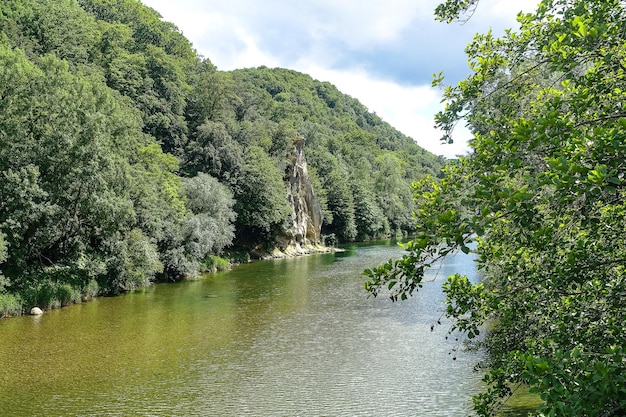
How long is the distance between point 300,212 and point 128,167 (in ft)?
117

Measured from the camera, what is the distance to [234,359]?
1778cm

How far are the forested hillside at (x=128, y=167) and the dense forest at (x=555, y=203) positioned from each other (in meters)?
22.8

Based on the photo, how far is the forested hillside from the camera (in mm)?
26156

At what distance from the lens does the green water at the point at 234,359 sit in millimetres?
13680

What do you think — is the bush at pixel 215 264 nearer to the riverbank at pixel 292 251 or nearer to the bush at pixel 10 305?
the riverbank at pixel 292 251

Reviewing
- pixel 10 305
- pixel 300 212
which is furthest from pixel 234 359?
pixel 300 212

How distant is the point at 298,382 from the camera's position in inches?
606

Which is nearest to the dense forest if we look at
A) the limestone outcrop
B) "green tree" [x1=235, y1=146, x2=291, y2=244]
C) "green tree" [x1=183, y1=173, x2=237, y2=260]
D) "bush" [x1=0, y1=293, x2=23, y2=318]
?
"bush" [x1=0, y1=293, x2=23, y2=318]

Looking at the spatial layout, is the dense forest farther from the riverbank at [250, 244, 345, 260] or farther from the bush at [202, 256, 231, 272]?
the riverbank at [250, 244, 345, 260]

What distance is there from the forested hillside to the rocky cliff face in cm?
187

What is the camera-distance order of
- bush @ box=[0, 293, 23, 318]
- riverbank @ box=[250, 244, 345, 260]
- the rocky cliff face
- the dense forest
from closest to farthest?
1. the dense forest
2. bush @ box=[0, 293, 23, 318]
3. riverbank @ box=[250, 244, 345, 260]
4. the rocky cliff face

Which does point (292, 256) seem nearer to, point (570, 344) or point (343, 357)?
point (343, 357)

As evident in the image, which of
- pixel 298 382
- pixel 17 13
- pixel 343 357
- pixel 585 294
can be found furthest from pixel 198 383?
pixel 17 13

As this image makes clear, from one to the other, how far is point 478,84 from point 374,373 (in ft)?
41.1
